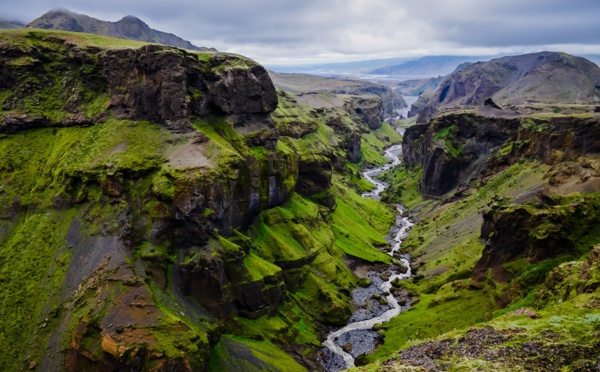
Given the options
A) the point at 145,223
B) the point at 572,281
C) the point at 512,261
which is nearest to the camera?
the point at 572,281

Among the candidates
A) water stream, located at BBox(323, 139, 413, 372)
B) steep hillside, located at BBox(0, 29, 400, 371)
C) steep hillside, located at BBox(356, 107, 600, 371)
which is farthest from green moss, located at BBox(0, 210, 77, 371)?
steep hillside, located at BBox(356, 107, 600, 371)

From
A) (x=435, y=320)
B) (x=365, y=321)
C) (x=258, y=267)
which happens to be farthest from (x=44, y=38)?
(x=435, y=320)

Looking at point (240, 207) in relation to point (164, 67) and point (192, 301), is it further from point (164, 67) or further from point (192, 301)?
point (164, 67)

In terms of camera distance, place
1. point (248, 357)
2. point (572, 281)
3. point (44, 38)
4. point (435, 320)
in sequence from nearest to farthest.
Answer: point (572, 281) < point (248, 357) < point (435, 320) < point (44, 38)

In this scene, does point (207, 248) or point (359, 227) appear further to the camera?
point (359, 227)

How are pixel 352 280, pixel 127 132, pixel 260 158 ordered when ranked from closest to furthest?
pixel 127 132 < pixel 260 158 < pixel 352 280

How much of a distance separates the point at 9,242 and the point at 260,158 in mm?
61645

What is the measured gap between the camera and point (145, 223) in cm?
8388

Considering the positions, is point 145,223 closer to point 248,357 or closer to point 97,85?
point 248,357

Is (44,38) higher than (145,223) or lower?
higher

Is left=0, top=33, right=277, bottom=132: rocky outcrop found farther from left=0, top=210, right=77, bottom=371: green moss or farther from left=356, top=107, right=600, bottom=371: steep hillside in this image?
left=356, top=107, right=600, bottom=371: steep hillside

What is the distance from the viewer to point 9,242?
3184 inches

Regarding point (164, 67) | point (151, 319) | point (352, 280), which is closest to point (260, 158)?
point (164, 67)

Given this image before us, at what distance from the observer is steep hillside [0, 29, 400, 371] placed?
7031 cm
